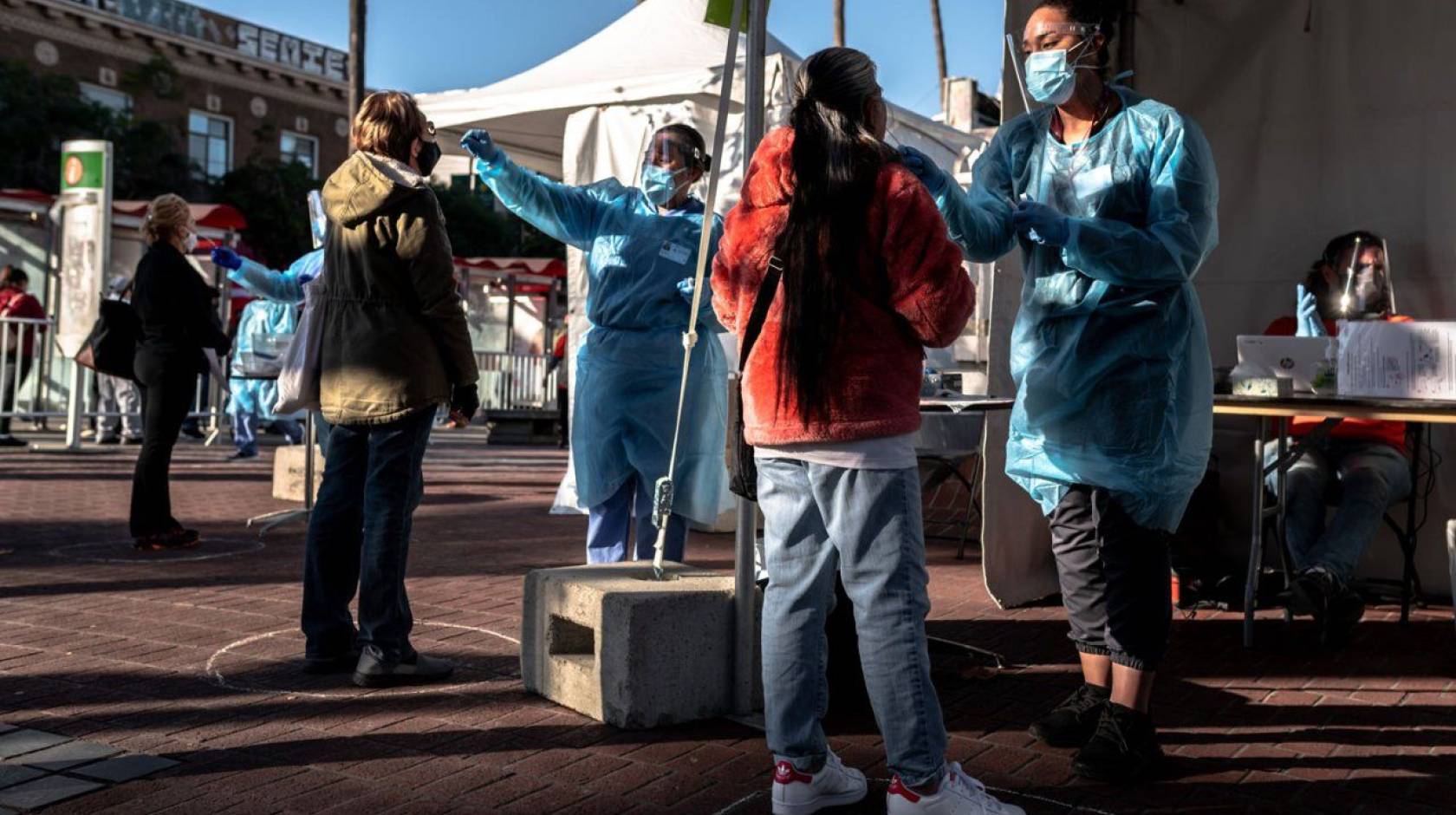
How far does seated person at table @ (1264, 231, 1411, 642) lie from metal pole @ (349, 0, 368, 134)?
1605cm

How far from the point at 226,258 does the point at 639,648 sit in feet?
13.0

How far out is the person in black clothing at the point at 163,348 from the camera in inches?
275

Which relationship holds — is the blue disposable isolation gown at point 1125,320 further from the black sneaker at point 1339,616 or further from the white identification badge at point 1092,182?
the black sneaker at point 1339,616

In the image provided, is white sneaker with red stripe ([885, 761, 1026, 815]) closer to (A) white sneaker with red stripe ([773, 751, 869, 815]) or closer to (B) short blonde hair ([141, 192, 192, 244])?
(A) white sneaker with red stripe ([773, 751, 869, 815])

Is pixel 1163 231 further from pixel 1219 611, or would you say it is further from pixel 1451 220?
pixel 1451 220

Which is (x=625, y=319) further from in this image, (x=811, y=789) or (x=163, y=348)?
(x=163, y=348)

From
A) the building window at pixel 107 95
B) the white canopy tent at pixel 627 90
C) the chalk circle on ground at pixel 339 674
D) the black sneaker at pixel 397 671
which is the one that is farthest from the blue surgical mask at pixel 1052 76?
the building window at pixel 107 95

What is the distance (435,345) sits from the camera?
4.26m

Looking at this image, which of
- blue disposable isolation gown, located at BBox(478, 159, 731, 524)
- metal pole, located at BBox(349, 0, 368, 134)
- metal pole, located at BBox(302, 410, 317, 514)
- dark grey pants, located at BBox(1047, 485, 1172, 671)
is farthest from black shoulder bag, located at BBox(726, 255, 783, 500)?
metal pole, located at BBox(349, 0, 368, 134)

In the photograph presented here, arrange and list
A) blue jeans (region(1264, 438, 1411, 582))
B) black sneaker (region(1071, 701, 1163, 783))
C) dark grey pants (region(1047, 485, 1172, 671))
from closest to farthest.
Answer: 1. black sneaker (region(1071, 701, 1163, 783))
2. dark grey pants (region(1047, 485, 1172, 671))
3. blue jeans (region(1264, 438, 1411, 582))

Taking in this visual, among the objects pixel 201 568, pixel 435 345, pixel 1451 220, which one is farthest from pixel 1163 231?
pixel 201 568

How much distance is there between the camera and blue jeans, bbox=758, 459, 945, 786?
288 centimetres

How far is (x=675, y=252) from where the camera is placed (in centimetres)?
502

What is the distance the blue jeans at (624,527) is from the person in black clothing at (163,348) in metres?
3.03
